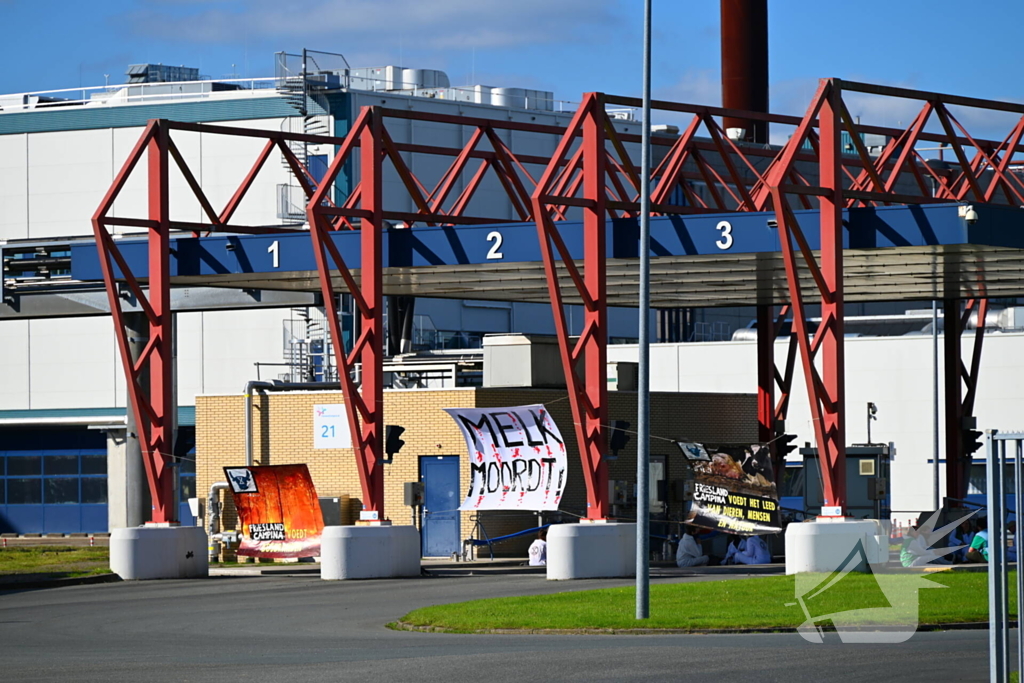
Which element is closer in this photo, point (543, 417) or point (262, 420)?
point (543, 417)

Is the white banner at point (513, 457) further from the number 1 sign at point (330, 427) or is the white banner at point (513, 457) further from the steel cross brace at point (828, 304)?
the steel cross brace at point (828, 304)

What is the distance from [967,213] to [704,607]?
10401 mm

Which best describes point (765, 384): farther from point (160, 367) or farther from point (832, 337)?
point (160, 367)

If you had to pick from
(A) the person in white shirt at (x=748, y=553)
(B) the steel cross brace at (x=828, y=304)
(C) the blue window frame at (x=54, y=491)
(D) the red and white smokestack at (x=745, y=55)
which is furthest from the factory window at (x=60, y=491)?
(B) the steel cross brace at (x=828, y=304)

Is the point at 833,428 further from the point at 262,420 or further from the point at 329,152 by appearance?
the point at 329,152

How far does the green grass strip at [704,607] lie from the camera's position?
20609 mm

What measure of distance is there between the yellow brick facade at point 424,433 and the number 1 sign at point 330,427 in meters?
0.17

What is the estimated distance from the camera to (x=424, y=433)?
132 ft

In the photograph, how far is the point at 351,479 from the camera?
41.7m

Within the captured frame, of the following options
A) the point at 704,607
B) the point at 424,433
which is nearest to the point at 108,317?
the point at 424,433

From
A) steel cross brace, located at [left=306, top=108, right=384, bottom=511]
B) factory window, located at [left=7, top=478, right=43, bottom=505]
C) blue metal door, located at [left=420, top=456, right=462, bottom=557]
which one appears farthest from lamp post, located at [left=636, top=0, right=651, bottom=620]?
factory window, located at [left=7, top=478, right=43, bottom=505]

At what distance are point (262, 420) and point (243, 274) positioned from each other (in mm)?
7754

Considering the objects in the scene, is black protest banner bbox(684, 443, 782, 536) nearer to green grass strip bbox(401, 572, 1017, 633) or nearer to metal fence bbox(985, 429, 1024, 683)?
green grass strip bbox(401, 572, 1017, 633)

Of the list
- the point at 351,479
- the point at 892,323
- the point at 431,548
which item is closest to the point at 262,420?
the point at 351,479
